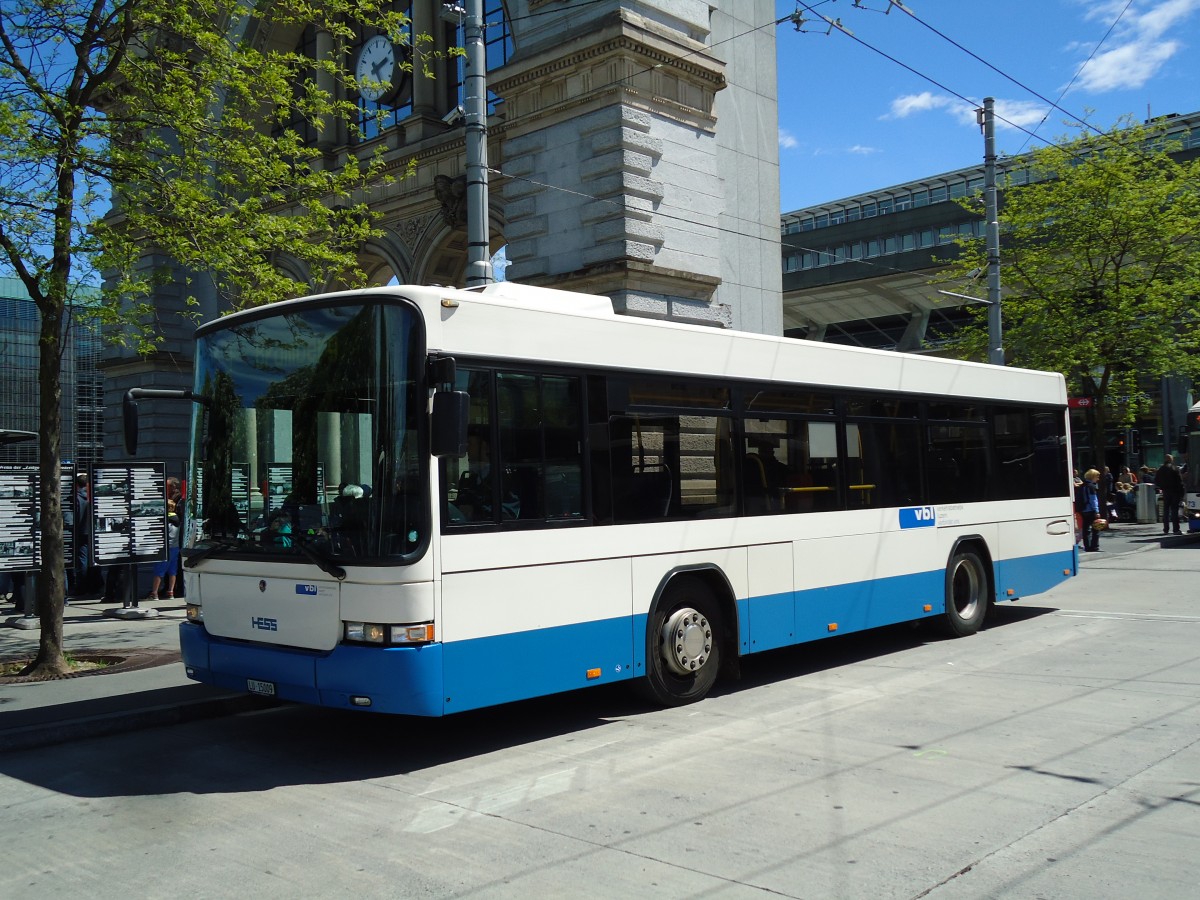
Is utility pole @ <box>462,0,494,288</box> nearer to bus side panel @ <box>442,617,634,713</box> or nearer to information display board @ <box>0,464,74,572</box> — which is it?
bus side panel @ <box>442,617,634,713</box>

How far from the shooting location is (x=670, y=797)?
5887 mm

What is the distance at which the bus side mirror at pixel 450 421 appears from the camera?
6.32 meters

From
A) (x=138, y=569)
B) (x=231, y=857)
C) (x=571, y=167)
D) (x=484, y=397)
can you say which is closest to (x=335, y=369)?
(x=484, y=397)

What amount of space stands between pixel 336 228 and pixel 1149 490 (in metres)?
26.3

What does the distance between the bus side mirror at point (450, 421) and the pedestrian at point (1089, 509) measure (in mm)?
18486

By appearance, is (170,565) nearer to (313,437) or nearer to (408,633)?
(313,437)

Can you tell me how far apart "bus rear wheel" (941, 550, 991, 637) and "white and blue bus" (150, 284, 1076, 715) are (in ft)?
4.54

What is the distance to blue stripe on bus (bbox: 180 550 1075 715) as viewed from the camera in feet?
21.1

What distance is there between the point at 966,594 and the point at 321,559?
7.54 m

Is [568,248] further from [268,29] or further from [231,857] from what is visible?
[231,857]

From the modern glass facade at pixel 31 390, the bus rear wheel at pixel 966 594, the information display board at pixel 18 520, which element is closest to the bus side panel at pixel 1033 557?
the bus rear wheel at pixel 966 594

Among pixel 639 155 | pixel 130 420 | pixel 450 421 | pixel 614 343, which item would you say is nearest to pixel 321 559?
pixel 450 421

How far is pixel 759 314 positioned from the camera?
68.0 feet

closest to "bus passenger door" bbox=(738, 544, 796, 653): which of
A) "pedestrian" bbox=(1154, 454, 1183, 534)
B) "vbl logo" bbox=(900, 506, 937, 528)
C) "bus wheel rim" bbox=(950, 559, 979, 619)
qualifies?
"vbl logo" bbox=(900, 506, 937, 528)
